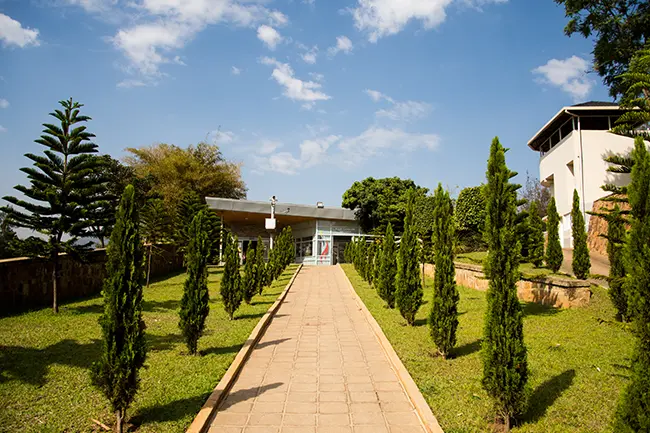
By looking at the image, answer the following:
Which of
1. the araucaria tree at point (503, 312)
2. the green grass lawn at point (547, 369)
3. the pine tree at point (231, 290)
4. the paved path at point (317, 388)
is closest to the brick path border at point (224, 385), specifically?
the paved path at point (317, 388)

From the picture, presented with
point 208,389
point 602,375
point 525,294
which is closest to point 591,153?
point 525,294

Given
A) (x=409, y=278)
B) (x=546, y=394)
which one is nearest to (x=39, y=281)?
(x=409, y=278)

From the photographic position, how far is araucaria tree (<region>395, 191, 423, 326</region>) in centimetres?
845

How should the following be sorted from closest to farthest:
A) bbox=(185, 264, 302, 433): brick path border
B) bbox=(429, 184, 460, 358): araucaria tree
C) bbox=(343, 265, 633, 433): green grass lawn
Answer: bbox=(185, 264, 302, 433): brick path border, bbox=(343, 265, 633, 433): green grass lawn, bbox=(429, 184, 460, 358): araucaria tree

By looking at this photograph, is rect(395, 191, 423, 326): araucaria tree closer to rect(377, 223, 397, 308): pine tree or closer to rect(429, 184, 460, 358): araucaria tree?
rect(429, 184, 460, 358): araucaria tree

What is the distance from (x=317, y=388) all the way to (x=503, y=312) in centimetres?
256

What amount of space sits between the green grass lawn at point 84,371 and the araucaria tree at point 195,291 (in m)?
0.42

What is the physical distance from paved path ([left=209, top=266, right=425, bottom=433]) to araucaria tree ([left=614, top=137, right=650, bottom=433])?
6.23 feet

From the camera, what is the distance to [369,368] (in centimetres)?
604

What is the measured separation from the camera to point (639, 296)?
3.12 meters

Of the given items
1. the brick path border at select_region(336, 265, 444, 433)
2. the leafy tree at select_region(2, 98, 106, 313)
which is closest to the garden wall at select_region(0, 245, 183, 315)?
the leafy tree at select_region(2, 98, 106, 313)

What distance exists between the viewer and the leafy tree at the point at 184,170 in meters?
34.1

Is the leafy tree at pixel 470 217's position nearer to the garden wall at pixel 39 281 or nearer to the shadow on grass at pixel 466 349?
the shadow on grass at pixel 466 349

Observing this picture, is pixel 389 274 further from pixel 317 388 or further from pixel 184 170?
pixel 184 170
